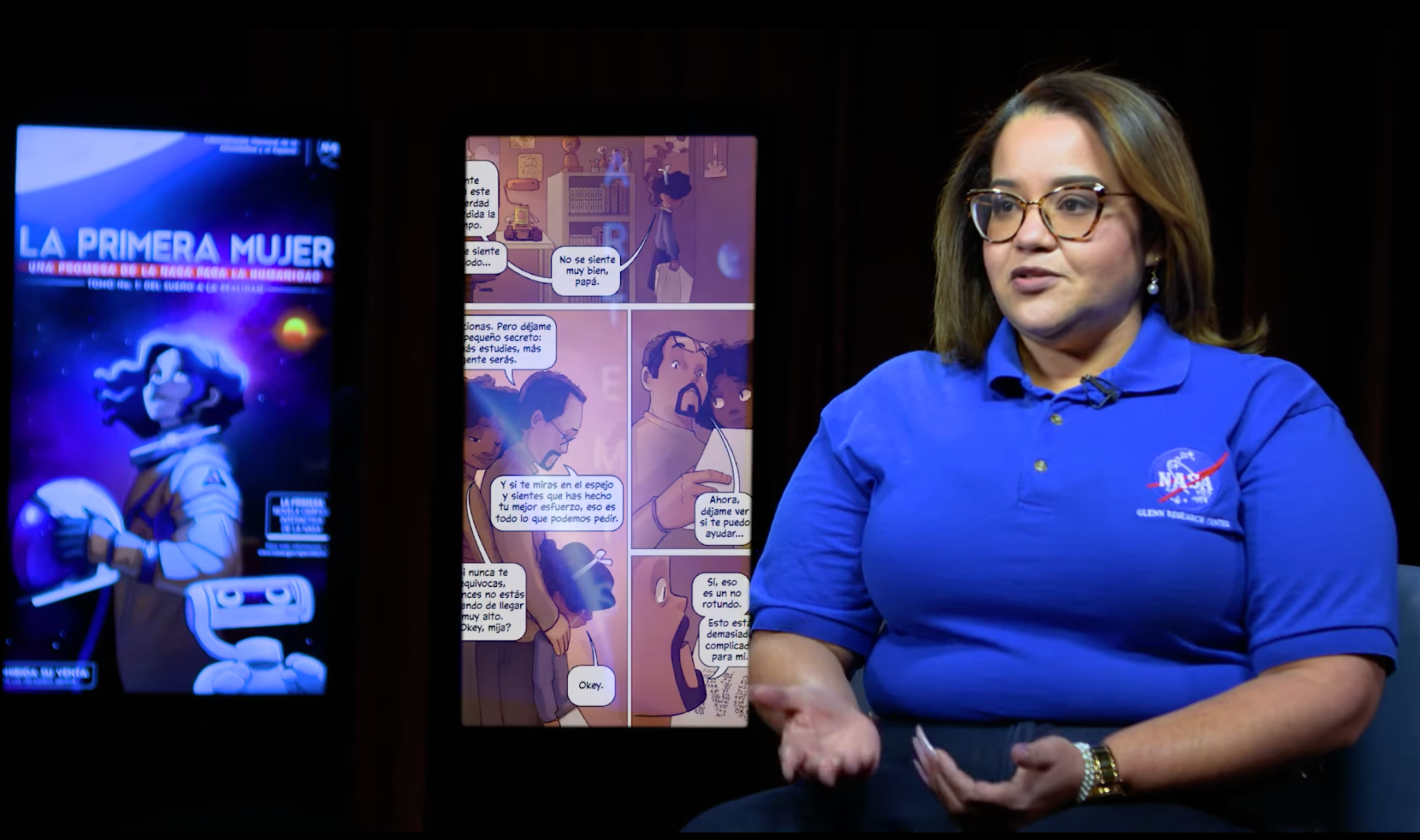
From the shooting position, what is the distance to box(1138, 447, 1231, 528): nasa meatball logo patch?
1208 millimetres

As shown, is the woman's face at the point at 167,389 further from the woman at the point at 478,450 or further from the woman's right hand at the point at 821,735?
the woman's right hand at the point at 821,735

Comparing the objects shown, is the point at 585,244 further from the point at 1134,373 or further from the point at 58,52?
the point at 58,52

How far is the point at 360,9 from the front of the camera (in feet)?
7.72

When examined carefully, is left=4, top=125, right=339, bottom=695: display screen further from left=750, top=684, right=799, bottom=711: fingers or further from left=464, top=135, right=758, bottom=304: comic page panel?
left=750, top=684, right=799, bottom=711: fingers

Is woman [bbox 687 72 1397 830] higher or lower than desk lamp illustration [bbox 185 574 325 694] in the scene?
higher

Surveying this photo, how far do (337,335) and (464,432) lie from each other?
0.90 ft

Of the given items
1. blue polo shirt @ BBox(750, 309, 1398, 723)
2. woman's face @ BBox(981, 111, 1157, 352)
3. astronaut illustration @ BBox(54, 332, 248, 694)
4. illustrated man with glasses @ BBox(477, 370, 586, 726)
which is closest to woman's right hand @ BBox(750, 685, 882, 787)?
blue polo shirt @ BBox(750, 309, 1398, 723)

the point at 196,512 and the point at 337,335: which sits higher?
the point at 337,335

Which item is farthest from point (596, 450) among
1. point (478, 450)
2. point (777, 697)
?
point (777, 697)

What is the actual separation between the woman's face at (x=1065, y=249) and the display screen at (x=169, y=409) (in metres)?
1.12

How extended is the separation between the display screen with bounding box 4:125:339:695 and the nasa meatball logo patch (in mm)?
1280

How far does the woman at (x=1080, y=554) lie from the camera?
44.0 inches

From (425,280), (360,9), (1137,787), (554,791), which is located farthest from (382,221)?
(1137,787)

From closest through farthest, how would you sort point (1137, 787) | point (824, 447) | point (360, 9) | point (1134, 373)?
point (1137, 787)
point (1134, 373)
point (824, 447)
point (360, 9)
